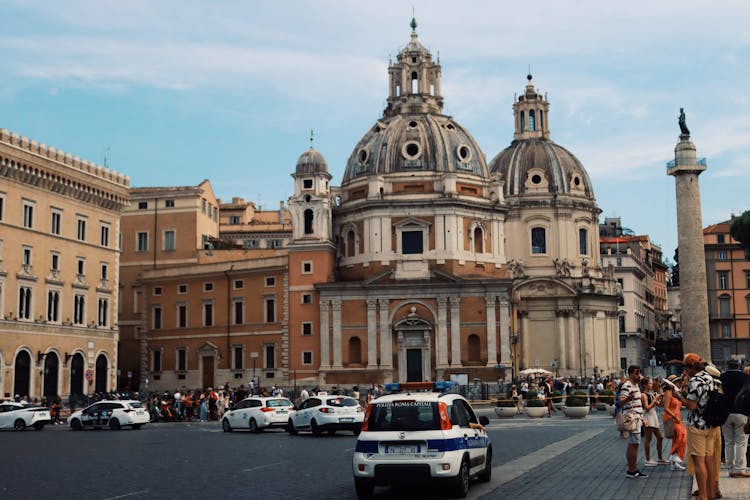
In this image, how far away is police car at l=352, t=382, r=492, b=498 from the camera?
13.5 m

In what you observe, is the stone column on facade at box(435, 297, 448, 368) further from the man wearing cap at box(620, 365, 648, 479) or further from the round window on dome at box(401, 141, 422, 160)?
the man wearing cap at box(620, 365, 648, 479)

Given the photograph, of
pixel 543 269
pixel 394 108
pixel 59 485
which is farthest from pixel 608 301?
pixel 59 485

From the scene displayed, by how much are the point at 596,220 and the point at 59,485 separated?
70973mm

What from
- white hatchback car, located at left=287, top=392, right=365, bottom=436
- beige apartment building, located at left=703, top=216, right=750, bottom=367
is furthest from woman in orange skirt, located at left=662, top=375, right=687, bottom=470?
beige apartment building, located at left=703, top=216, right=750, bottom=367

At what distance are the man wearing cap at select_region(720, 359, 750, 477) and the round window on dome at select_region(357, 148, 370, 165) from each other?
56477 mm

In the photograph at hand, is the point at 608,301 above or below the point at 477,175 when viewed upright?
below

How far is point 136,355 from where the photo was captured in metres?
71.3

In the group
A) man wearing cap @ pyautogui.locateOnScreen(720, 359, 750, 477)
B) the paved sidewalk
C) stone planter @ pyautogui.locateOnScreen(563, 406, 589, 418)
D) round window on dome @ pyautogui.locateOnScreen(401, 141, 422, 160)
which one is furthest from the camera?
round window on dome @ pyautogui.locateOnScreen(401, 141, 422, 160)

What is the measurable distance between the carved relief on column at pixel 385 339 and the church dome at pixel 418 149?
32.3ft

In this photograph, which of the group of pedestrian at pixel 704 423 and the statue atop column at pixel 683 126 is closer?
the group of pedestrian at pixel 704 423

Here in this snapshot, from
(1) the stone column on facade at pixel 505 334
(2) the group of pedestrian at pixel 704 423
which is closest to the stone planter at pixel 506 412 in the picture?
(1) the stone column on facade at pixel 505 334

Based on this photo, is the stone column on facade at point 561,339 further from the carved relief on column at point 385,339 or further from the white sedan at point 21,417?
the white sedan at point 21,417

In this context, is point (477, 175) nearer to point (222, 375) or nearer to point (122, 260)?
point (222, 375)

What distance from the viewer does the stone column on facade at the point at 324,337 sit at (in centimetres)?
6406
